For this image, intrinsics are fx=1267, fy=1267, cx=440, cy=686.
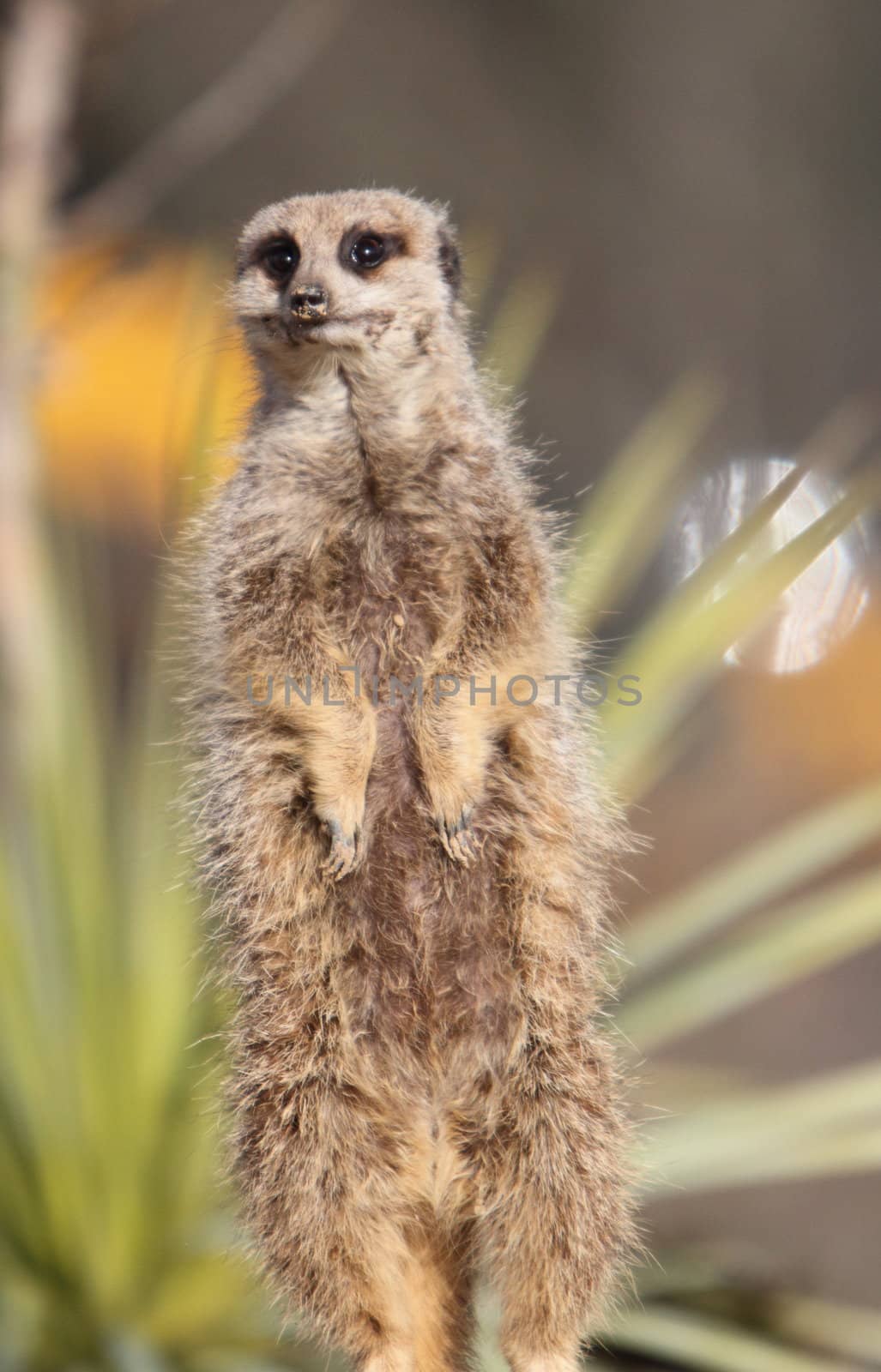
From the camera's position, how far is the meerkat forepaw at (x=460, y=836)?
2.28 ft

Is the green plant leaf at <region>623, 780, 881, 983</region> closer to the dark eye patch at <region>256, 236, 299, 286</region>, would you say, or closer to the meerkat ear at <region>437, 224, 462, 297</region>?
the meerkat ear at <region>437, 224, 462, 297</region>

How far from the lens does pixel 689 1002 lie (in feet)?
6.62

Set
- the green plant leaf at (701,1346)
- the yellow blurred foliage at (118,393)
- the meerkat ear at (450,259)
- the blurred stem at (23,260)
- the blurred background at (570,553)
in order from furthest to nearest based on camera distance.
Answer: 1. the yellow blurred foliage at (118,393)
2. the blurred stem at (23,260)
3. the blurred background at (570,553)
4. the green plant leaf at (701,1346)
5. the meerkat ear at (450,259)

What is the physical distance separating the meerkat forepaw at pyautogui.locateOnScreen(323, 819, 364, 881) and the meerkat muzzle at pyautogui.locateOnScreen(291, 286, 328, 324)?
28 cm

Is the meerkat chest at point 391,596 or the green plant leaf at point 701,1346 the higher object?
the meerkat chest at point 391,596

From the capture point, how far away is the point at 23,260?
289cm

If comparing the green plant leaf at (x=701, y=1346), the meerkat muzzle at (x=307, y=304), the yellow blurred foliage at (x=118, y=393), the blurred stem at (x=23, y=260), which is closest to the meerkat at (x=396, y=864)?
the meerkat muzzle at (x=307, y=304)

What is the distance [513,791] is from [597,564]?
1.05 metres

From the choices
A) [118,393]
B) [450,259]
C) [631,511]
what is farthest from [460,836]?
[118,393]

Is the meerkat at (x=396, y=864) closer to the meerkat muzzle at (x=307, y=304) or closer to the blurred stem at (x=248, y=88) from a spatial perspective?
the meerkat muzzle at (x=307, y=304)

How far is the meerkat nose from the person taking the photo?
71 cm

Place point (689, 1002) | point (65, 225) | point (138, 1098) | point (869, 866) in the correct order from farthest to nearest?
point (869, 866), point (65, 225), point (138, 1098), point (689, 1002)

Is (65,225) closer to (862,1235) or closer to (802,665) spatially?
(802,665)

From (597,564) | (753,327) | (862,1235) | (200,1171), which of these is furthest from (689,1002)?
(753,327)
